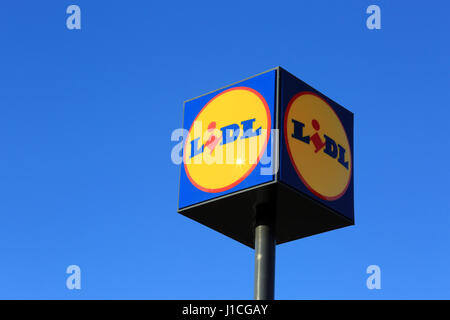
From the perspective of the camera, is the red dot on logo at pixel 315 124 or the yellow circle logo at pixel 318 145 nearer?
the yellow circle logo at pixel 318 145

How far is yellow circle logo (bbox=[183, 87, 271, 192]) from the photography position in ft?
41.2

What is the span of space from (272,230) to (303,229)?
2.63ft

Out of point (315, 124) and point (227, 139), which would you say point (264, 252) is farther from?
point (315, 124)

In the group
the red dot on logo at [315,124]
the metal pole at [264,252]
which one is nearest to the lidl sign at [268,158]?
the red dot on logo at [315,124]

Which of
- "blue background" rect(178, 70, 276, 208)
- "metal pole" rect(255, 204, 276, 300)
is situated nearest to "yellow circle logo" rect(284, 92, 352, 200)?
"blue background" rect(178, 70, 276, 208)

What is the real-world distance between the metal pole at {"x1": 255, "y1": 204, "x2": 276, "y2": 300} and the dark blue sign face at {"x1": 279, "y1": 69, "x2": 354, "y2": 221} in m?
0.76

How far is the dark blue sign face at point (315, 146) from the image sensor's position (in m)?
12.5

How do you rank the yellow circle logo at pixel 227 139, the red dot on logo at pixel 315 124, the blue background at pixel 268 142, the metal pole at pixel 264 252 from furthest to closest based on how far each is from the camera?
the red dot on logo at pixel 315 124
the yellow circle logo at pixel 227 139
the blue background at pixel 268 142
the metal pole at pixel 264 252

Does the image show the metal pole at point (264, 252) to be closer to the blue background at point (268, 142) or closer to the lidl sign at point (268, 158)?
the lidl sign at point (268, 158)

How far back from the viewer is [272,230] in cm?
1283

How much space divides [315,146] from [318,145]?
0.27 feet
